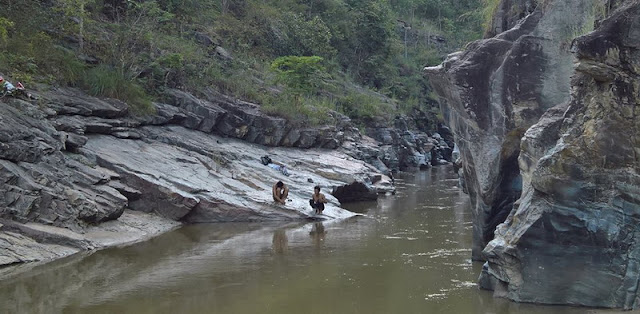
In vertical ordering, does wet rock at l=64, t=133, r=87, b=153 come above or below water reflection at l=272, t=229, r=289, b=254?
above

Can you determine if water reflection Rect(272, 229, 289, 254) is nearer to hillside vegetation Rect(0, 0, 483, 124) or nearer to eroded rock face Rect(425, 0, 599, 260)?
eroded rock face Rect(425, 0, 599, 260)

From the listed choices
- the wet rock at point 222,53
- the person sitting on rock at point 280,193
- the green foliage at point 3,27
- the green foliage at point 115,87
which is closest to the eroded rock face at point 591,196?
the person sitting on rock at point 280,193

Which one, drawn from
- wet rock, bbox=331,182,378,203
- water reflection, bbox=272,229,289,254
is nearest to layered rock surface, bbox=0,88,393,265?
wet rock, bbox=331,182,378,203

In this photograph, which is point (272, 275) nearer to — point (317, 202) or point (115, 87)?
point (317, 202)

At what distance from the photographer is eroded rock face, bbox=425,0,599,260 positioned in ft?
35.1

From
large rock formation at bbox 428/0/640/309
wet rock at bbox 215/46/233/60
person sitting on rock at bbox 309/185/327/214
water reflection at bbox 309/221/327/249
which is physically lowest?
water reflection at bbox 309/221/327/249

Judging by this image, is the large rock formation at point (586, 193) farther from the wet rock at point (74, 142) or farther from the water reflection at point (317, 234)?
the wet rock at point (74, 142)

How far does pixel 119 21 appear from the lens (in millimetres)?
25125

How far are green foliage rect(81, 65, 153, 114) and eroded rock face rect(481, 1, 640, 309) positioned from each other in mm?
14084

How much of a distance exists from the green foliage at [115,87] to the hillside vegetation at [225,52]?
3 centimetres

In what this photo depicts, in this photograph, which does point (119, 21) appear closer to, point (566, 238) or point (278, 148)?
point (278, 148)

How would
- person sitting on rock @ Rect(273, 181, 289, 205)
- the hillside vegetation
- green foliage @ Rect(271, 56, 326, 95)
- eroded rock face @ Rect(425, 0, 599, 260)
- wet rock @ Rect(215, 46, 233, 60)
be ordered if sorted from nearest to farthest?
eroded rock face @ Rect(425, 0, 599, 260)
person sitting on rock @ Rect(273, 181, 289, 205)
the hillside vegetation
wet rock @ Rect(215, 46, 233, 60)
green foliage @ Rect(271, 56, 326, 95)

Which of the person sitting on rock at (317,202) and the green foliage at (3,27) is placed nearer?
the green foliage at (3,27)

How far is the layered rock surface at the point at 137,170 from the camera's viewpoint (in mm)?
13141
